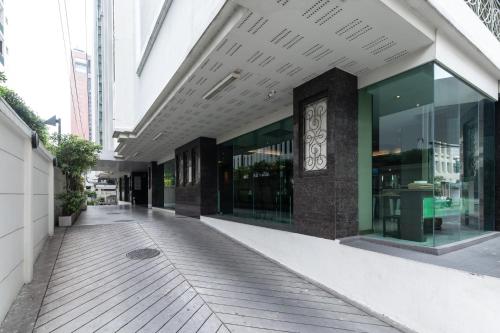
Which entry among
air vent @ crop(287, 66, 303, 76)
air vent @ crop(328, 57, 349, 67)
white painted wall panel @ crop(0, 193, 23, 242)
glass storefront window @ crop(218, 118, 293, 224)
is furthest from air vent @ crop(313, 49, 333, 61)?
white painted wall panel @ crop(0, 193, 23, 242)

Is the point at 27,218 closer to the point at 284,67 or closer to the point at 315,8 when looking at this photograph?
the point at 284,67

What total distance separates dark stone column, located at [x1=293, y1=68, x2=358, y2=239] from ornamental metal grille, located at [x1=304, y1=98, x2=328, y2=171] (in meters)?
0.15

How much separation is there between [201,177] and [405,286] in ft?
25.4

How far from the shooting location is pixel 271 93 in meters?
5.82

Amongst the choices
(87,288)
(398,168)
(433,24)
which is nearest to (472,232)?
(398,168)

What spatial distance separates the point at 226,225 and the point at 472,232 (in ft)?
20.3

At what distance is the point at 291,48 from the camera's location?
4023 millimetres

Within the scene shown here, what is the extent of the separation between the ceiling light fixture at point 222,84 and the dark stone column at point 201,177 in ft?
14.3

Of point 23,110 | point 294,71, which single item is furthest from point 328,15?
point 23,110

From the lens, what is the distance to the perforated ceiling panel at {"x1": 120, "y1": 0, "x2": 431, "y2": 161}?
3.21 metres

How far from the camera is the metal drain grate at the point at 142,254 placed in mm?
5379

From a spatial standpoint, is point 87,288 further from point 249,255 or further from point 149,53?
point 149,53

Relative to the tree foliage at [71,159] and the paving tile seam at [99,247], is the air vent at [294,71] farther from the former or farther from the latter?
the tree foliage at [71,159]

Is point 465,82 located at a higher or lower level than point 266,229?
higher
